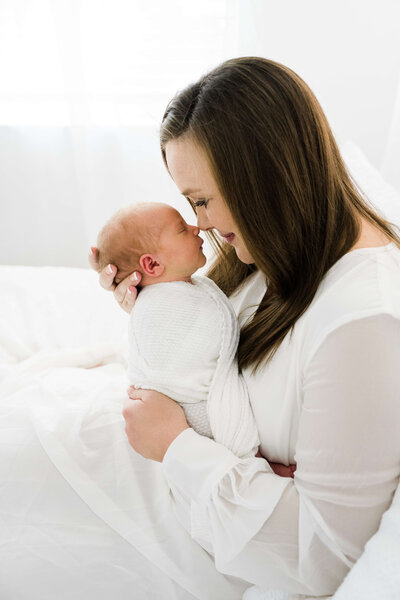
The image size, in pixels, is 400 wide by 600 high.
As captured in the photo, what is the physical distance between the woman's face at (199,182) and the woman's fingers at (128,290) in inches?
8.3

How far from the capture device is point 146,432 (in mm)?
1058

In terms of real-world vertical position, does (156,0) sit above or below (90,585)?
above

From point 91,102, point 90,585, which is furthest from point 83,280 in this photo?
point 90,585

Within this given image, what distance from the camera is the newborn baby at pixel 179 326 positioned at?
1.07 meters

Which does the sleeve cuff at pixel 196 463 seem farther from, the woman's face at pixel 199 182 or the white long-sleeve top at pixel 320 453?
the woman's face at pixel 199 182

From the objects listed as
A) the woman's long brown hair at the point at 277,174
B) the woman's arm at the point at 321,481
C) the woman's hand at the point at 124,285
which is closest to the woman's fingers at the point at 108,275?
the woman's hand at the point at 124,285

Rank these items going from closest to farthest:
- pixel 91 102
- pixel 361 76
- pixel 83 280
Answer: pixel 83 280 < pixel 361 76 < pixel 91 102

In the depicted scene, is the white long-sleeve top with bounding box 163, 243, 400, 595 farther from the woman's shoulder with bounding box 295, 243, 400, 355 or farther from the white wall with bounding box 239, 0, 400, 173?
the white wall with bounding box 239, 0, 400, 173

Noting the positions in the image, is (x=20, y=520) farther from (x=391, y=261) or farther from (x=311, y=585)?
(x=391, y=261)

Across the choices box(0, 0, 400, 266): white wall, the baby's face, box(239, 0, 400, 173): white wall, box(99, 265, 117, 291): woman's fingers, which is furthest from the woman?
box(239, 0, 400, 173): white wall

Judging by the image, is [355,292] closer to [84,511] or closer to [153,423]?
[153,423]

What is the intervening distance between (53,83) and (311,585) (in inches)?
93.9

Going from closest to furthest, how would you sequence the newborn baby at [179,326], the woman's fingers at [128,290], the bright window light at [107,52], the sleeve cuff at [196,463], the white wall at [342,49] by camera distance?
the sleeve cuff at [196,463], the newborn baby at [179,326], the woman's fingers at [128,290], the white wall at [342,49], the bright window light at [107,52]

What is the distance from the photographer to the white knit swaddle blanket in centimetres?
106
